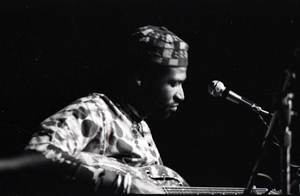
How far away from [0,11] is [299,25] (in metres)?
2.12

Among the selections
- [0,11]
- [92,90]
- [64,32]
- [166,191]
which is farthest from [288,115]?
[0,11]

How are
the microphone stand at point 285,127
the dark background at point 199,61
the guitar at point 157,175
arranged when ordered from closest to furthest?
the microphone stand at point 285,127, the guitar at point 157,175, the dark background at point 199,61

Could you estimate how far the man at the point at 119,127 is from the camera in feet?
4.57

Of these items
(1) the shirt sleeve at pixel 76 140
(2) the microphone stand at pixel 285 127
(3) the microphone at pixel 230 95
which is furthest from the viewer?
(3) the microphone at pixel 230 95

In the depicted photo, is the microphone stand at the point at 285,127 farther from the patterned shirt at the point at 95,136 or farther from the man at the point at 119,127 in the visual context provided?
the patterned shirt at the point at 95,136

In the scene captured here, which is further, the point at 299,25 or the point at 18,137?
the point at 299,25

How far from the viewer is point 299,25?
8.45ft

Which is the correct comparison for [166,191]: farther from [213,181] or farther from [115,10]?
[115,10]

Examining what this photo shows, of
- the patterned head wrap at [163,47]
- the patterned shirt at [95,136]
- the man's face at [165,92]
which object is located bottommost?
the patterned shirt at [95,136]

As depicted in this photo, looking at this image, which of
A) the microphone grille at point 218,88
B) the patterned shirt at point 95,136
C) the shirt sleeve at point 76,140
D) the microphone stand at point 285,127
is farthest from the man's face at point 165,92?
the microphone stand at point 285,127

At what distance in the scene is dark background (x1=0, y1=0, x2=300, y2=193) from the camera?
2.25 m

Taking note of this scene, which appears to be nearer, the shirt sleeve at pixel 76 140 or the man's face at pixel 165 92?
the shirt sleeve at pixel 76 140

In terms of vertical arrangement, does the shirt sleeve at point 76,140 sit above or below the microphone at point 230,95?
below

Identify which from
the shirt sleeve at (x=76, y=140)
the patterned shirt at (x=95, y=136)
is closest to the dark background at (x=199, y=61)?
the patterned shirt at (x=95, y=136)
